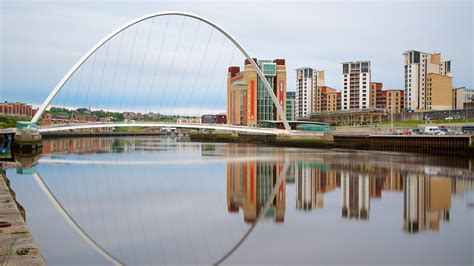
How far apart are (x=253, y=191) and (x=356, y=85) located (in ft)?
204

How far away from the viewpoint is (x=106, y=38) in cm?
3159

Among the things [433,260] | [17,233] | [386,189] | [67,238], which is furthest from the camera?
[386,189]

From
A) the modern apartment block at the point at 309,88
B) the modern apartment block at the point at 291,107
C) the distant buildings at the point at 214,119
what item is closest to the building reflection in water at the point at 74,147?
the modern apartment block at the point at 309,88

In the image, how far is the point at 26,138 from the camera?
29.5 metres

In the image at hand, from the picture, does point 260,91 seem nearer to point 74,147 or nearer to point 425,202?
point 74,147

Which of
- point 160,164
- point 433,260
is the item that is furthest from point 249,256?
point 160,164

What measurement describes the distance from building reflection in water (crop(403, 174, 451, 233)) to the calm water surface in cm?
3

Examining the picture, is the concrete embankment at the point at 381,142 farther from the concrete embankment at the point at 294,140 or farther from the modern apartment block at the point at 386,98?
the modern apartment block at the point at 386,98

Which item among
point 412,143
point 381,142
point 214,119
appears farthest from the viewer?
point 214,119

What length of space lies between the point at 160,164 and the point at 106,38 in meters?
12.9

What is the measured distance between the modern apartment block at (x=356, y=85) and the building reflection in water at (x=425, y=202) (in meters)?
57.0

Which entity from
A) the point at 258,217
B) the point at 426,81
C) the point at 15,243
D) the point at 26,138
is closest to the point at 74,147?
the point at 26,138

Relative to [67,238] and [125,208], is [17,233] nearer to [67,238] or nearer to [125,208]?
[67,238]

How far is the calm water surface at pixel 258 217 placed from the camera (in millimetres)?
7199
